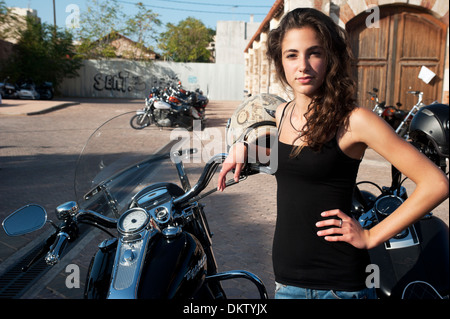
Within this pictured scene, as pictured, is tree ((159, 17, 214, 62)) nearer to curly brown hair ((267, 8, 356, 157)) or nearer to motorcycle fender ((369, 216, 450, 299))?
motorcycle fender ((369, 216, 450, 299))

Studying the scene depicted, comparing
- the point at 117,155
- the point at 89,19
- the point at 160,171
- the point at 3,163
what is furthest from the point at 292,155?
the point at 89,19

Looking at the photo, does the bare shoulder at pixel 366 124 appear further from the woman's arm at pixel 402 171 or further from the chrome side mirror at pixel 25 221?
the chrome side mirror at pixel 25 221

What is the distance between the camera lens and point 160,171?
2.10m

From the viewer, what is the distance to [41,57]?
87.1ft

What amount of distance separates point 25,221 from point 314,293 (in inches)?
42.1

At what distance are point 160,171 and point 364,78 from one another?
11058 millimetres

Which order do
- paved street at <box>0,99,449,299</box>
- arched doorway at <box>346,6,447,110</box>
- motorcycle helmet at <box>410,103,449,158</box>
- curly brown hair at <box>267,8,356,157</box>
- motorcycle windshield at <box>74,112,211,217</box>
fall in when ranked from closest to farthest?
curly brown hair at <box>267,8,356,157</box>, motorcycle windshield at <box>74,112,211,217</box>, motorcycle helmet at <box>410,103,449,158</box>, paved street at <box>0,99,449,299</box>, arched doorway at <box>346,6,447,110</box>

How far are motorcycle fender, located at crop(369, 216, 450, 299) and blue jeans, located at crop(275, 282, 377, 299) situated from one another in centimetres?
71

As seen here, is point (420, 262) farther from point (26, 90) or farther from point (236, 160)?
point (26, 90)

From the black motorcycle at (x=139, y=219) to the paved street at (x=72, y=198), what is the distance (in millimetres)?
207

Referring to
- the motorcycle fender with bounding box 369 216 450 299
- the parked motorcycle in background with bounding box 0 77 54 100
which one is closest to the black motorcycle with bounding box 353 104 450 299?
the motorcycle fender with bounding box 369 216 450 299

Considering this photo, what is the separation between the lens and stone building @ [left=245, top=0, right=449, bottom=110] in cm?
1089

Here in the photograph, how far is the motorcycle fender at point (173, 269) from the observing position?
4.54 feet

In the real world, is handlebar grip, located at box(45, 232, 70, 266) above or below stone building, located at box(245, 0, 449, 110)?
below
